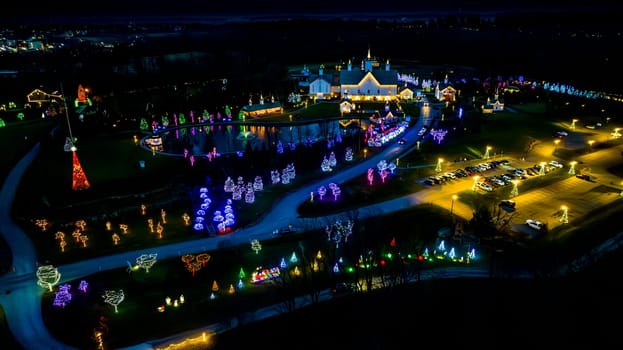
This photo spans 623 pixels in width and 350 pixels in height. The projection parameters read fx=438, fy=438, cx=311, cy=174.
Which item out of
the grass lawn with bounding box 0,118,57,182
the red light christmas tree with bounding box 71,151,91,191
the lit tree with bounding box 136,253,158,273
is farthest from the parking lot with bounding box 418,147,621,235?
the grass lawn with bounding box 0,118,57,182

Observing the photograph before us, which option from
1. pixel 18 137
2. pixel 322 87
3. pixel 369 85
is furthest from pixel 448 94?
pixel 18 137

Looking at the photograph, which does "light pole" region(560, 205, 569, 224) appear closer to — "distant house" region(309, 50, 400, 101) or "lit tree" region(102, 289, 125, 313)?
"lit tree" region(102, 289, 125, 313)

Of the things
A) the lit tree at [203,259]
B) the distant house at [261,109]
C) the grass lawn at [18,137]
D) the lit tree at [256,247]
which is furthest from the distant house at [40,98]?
the lit tree at [256,247]

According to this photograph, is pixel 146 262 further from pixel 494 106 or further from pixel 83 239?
pixel 494 106

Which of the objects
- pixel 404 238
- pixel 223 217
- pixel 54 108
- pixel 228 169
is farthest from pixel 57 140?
pixel 404 238

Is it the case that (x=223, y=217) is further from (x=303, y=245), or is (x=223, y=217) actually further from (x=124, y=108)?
(x=124, y=108)

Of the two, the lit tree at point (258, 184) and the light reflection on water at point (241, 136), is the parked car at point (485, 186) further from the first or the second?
the light reflection on water at point (241, 136)
